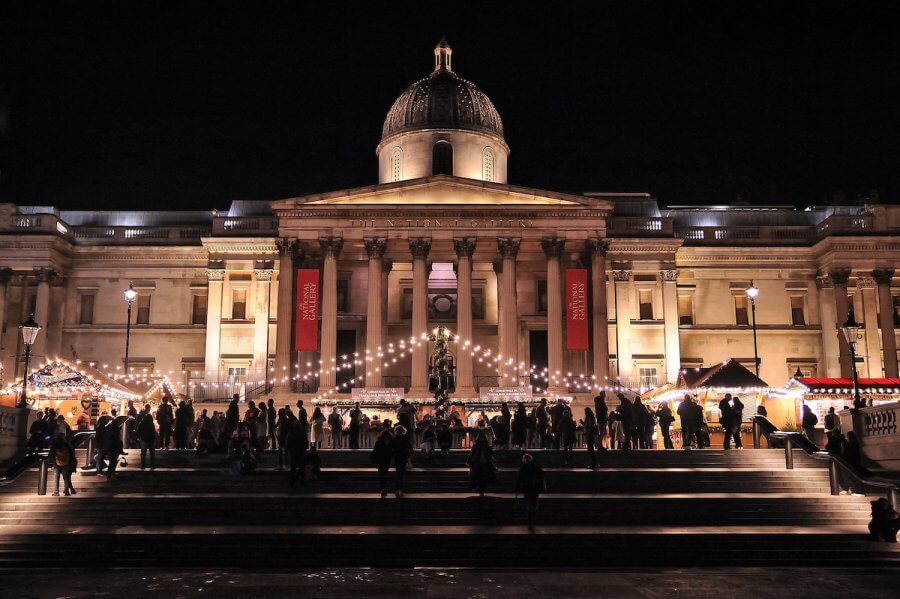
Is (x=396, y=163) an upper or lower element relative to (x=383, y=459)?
upper

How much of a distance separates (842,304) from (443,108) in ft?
75.8

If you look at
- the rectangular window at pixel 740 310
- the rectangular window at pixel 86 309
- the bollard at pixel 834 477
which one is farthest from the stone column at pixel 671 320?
the rectangular window at pixel 86 309

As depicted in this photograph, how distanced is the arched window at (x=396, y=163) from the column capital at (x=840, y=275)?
23.2 meters

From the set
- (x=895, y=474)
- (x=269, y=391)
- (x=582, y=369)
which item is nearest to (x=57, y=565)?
(x=895, y=474)

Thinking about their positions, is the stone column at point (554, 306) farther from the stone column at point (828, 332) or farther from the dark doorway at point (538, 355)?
the stone column at point (828, 332)

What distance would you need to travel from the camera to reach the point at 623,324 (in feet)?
152

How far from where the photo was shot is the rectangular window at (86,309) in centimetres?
4794

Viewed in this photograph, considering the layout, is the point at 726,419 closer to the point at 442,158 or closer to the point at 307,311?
the point at 307,311

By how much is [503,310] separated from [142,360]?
Result: 1944cm

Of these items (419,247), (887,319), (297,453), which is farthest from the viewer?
(887,319)

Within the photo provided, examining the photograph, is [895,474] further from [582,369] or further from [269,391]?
[269,391]

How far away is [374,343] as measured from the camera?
135 feet

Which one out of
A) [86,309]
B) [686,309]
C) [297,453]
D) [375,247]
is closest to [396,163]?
[375,247]

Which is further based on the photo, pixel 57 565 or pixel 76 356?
pixel 76 356
